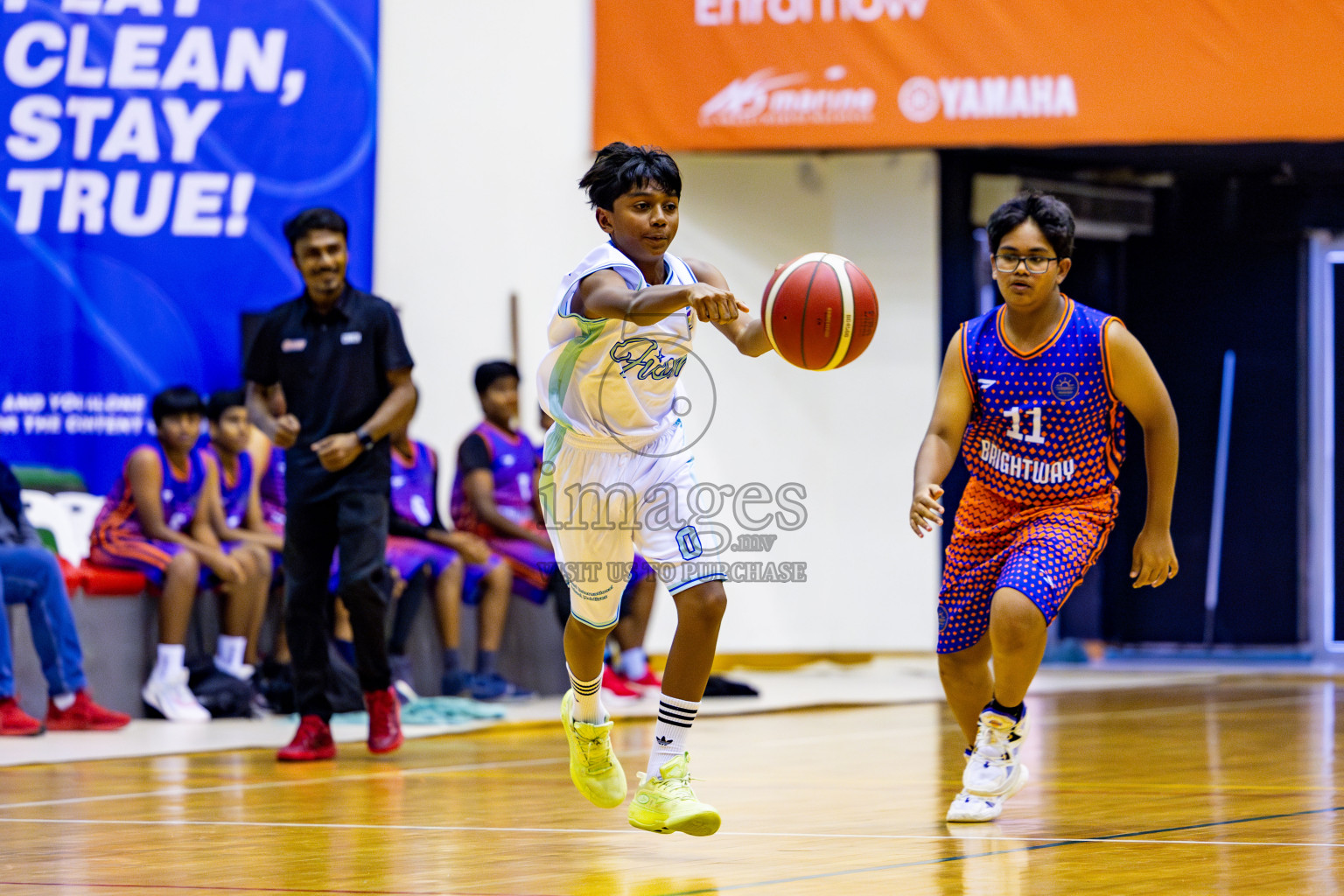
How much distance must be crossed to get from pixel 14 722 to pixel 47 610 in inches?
18.8

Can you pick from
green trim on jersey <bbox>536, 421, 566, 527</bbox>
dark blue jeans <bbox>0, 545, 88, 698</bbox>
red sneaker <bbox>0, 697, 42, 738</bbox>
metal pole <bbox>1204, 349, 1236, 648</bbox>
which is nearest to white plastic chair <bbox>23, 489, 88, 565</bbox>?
dark blue jeans <bbox>0, 545, 88, 698</bbox>

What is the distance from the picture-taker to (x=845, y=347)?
12.2 feet

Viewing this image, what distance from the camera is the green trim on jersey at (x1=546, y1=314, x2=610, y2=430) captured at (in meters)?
3.87

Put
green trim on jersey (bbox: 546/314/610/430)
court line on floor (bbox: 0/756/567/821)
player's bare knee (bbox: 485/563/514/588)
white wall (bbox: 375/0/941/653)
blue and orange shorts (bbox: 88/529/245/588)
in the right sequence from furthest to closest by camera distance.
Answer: white wall (bbox: 375/0/941/653)
player's bare knee (bbox: 485/563/514/588)
blue and orange shorts (bbox: 88/529/245/588)
court line on floor (bbox: 0/756/567/821)
green trim on jersey (bbox: 546/314/610/430)

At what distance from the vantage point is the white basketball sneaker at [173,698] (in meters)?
7.02

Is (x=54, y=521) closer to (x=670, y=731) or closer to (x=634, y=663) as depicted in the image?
(x=634, y=663)

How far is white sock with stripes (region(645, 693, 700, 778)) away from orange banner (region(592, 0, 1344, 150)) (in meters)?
5.94

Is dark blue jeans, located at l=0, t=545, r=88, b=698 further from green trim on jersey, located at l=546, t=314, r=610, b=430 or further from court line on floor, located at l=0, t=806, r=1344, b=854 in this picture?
green trim on jersey, located at l=546, t=314, r=610, b=430

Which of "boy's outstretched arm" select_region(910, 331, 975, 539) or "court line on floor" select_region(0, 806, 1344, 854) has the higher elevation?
"boy's outstretched arm" select_region(910, 331, 975, 539)

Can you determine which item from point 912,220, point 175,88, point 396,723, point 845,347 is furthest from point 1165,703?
point 175,88

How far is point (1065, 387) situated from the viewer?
415 cm

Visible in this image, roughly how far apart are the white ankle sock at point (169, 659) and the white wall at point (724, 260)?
2.94m

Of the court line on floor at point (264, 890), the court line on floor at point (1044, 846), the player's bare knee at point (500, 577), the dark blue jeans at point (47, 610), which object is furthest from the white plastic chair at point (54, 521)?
the court line on floor at point (1044, 846)

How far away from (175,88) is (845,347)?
21.9ft
